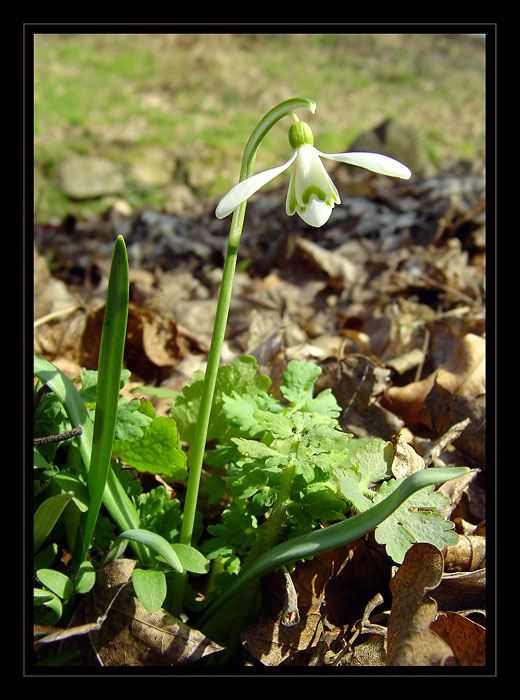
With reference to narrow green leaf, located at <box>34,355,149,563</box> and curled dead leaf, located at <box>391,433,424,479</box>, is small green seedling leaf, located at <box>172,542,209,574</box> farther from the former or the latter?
curled dead leaf, located at <box>391,433,424,479</box>

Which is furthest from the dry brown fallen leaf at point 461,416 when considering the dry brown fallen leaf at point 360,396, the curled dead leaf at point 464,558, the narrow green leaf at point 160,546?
the narrow green leaf at point 160,546

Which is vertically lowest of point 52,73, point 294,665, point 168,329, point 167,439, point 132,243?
point 294,665

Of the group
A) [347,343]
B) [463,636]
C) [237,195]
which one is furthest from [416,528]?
[347,343]

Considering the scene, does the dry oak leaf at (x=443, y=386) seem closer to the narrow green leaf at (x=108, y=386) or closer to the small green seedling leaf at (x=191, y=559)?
the small green seedling leaf at (x=191, y=559)

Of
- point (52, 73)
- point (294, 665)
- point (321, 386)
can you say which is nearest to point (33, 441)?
point (294, 665)

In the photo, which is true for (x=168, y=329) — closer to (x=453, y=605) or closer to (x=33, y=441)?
(x=33, y=441)

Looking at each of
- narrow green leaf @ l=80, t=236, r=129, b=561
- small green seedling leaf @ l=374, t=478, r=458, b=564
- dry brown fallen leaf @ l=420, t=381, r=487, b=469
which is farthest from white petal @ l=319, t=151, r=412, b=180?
dry brown fallen leaf @ l=420, t=381, r=487, b=469
